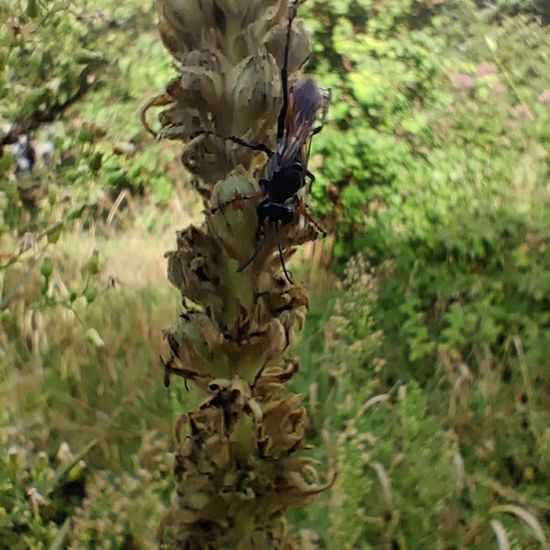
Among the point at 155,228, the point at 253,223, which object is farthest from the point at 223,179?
the point at 155,228

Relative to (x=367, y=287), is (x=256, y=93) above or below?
above

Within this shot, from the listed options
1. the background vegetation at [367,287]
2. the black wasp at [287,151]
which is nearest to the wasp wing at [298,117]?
the black wasp at [287,151]

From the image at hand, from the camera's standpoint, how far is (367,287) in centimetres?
175

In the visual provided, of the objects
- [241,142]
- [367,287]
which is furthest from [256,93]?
[367,287]

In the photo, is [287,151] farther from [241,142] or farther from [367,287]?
[367,287]

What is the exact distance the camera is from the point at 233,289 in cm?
43

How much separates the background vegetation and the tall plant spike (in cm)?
53

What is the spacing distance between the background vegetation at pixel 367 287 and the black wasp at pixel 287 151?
54 cm

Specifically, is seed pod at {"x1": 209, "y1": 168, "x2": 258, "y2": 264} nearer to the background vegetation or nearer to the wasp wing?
the wasp wing

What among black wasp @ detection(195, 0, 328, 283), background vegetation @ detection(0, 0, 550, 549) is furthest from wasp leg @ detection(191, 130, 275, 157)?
background vegetation @ detection(0, 0, 550, 549)

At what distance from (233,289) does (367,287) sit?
4.40ft

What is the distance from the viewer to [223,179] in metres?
0.42

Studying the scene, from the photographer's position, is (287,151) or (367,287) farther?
(367,287)

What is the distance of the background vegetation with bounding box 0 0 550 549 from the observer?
1.29 meters
